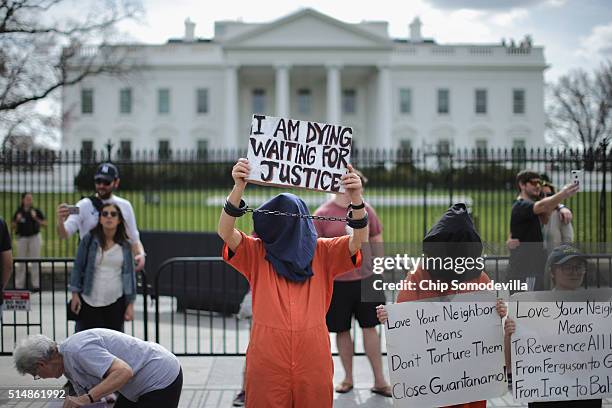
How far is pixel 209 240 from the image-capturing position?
9.98 meters

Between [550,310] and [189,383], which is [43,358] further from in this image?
[550,310]

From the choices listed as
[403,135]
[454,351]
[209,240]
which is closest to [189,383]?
[454,351]

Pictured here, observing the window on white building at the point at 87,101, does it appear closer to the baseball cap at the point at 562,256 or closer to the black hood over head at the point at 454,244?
the baseball cap at the point at 562,256

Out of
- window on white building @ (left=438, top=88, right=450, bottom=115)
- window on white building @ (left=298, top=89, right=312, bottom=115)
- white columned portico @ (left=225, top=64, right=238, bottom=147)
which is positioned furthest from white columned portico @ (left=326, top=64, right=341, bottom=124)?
window on white building @ (left=438, top=88, right=450, bottom=115)

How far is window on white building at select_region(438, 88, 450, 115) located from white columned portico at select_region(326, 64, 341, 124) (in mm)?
10671

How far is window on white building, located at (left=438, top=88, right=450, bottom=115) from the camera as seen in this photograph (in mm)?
58281

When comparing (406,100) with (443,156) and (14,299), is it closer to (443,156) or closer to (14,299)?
(443,156)

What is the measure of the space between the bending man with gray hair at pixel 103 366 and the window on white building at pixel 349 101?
55.1m

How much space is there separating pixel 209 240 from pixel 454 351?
21.6ft

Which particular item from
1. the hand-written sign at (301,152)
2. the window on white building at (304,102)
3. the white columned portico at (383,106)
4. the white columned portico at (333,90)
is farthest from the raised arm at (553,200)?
the window on white building at (304,102)

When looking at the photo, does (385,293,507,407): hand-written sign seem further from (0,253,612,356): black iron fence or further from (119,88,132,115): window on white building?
(119,88,132,115): window on white building

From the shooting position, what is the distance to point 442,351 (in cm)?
385

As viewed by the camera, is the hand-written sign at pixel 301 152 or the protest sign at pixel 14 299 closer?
the hand-written sign at pixel 301 152

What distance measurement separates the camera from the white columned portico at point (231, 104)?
176 ft
